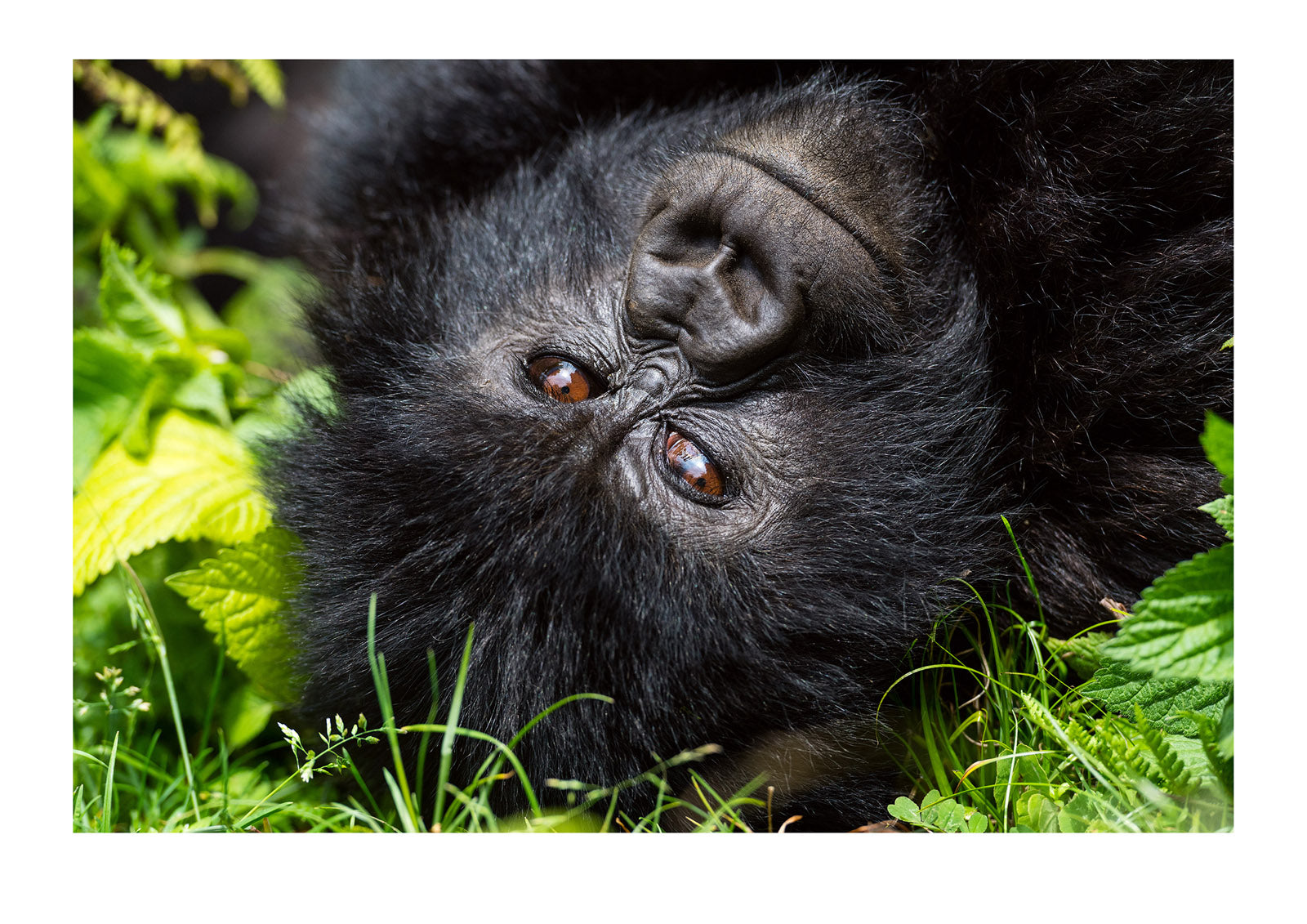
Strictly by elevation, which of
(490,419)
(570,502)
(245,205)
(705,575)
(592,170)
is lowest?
(705,575)

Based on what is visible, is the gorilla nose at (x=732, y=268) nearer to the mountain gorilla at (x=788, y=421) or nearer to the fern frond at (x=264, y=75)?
the mountain gorilla at (x=788, y=421)

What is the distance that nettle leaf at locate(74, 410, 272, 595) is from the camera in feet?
7.26

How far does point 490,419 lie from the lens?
196 cm

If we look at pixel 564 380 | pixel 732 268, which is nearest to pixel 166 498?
pixel 564 380

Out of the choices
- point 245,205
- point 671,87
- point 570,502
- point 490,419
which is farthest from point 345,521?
point 245,205

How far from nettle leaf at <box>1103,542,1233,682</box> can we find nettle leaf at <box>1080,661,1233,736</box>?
20cm

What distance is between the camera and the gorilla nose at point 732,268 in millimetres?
1873

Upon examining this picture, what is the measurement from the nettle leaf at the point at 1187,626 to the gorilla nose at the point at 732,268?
783 mm

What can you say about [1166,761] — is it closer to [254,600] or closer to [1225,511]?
[1225,511]

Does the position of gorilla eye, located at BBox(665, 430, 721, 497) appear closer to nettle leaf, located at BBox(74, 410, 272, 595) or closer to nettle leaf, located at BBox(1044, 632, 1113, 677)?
nettle leaf, located at BBox(1044, 632, 1113, 677)

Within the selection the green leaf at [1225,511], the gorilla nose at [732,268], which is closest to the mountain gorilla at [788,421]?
the gorilla nose at [732,268]

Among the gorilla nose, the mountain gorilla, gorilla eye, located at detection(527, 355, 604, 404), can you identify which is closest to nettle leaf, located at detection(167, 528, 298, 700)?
the mountain gorilla
